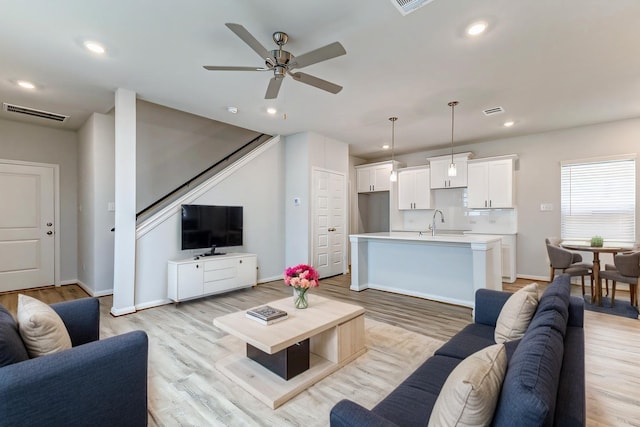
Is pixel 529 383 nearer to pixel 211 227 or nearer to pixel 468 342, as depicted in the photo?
pixel 468 342

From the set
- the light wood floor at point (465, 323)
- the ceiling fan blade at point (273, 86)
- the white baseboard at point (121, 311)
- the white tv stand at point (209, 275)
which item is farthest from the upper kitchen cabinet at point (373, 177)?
the white baseboard at point (121, 311)

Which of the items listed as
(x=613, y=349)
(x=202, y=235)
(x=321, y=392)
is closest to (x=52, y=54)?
(x=202, y=235)

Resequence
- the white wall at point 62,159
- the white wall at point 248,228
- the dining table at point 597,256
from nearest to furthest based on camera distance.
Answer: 1. the dining table at point 597,256
2. the white wall at point 248,228
3. the white wall at point 62,159

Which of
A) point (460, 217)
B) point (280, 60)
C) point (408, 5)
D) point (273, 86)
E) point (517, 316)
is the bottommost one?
point (517, 316)

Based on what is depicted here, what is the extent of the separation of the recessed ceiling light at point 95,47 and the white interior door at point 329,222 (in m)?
3.68

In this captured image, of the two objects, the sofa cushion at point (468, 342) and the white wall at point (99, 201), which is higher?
the white wall at point (99, 201)

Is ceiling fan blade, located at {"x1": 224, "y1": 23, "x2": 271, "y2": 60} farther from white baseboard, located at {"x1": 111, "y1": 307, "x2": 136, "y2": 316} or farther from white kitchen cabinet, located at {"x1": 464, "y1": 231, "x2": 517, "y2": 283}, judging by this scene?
white kitchen cabinet, located at {"x1": 464, "y1": 231, "x2": 517, "y2": 283}

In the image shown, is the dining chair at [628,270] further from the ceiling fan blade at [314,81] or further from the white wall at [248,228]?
the white wall at [248,228]

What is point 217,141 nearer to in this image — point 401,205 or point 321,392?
point 401,205

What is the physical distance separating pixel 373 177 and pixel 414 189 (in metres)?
1.06

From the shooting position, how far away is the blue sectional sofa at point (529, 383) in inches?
33.2

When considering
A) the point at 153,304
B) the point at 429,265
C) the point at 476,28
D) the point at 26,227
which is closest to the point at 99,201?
the point at 26,227

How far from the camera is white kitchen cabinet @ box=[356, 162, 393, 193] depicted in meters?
7.33

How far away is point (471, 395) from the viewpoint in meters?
0.90
